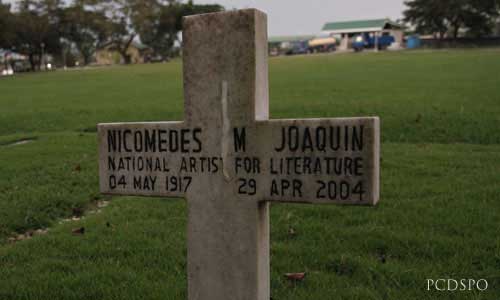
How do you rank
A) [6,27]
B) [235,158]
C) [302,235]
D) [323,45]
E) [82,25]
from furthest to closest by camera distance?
[323,45] < [82,25] < [6,27] < [302,235] < [235,158]

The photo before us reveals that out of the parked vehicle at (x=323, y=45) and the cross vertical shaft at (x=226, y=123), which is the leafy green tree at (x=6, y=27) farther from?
the cross vertical shaft at (x=226, y=123)

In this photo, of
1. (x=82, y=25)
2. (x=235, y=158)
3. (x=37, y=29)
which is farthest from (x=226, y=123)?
(x=82, y=25)

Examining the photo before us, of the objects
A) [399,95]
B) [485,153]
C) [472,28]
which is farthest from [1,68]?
[485,153]

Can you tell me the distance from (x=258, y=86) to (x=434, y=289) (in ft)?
6.36

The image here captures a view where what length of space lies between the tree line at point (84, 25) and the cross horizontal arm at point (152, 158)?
6529 cm

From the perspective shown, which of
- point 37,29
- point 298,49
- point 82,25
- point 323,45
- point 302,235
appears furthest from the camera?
point 298,49

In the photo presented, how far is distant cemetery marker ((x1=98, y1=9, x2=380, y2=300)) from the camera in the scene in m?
2.43

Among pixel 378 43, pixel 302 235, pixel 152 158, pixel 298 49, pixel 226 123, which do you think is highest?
pixel 298 49

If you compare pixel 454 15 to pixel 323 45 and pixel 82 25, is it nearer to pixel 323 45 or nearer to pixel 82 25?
pixel 323 45

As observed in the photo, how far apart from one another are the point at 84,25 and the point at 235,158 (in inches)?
3461

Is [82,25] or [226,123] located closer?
[226,123]

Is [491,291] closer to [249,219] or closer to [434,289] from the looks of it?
[434,289]

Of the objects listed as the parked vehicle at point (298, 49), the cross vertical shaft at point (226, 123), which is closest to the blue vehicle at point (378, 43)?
the parked vehicle at point (298, 49)

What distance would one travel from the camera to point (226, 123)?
8.75 ft
